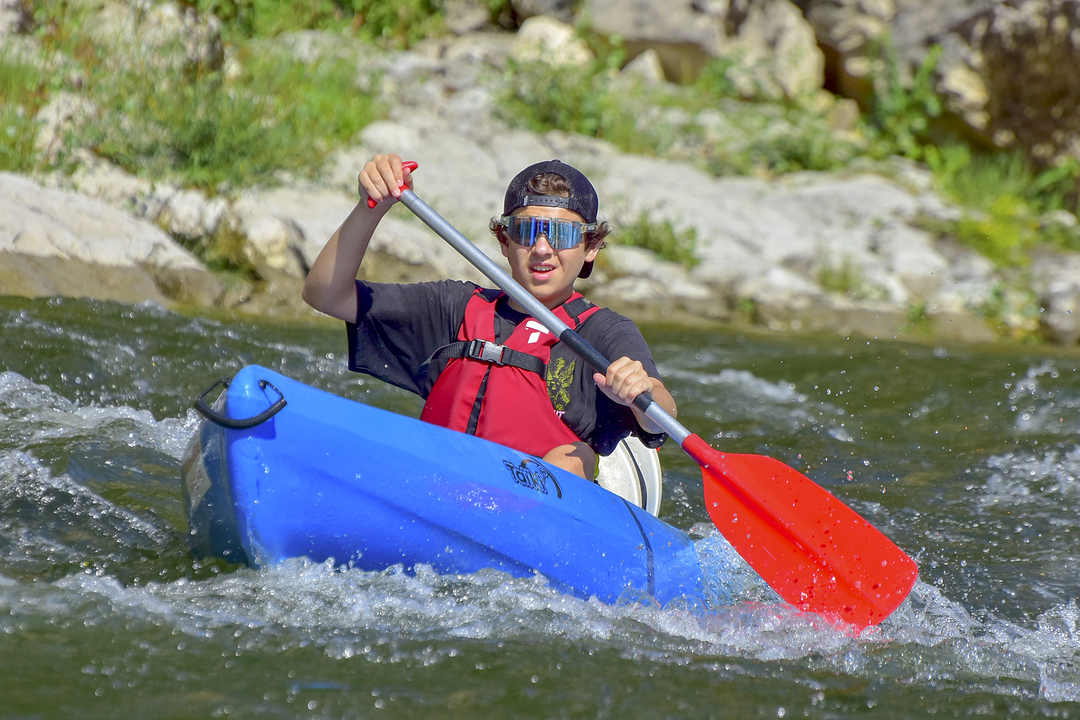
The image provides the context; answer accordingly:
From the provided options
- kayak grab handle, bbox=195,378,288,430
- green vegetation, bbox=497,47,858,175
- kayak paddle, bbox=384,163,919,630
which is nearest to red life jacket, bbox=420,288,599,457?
kayak paddle, bbox=384,163,919,630

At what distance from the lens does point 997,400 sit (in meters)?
5.13

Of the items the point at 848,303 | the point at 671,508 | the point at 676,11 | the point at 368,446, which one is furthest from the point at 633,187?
the point at 368,446

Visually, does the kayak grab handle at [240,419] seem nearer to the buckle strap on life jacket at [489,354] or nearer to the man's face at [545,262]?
the buckle strap on life jacket at [489,354]

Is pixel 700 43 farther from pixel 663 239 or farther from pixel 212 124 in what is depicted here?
pixel 212 124

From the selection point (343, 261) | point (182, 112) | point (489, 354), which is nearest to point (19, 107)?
point (182, 112)

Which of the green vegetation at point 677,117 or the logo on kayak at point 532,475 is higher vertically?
the green vegetation at point 677,117

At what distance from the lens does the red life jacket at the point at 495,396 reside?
2.58 meters

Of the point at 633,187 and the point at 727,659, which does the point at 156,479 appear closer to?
the point at 727,659

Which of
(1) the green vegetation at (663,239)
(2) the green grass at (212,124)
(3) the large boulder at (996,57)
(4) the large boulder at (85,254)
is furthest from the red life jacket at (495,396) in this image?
(3) the large boulder at (996,57)

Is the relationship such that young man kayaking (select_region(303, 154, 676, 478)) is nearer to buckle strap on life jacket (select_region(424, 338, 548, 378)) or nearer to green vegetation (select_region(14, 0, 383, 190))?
buckle strap on life jacket (select_region(424, 338, 548, 378))

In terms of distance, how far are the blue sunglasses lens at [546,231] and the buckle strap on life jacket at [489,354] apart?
0.99 ft

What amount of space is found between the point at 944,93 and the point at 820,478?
6823 millimetres

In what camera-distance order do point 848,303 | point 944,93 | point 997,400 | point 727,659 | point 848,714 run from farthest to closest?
point 944,93
point 848,303
point 997,400
point 727,659
point 848,714

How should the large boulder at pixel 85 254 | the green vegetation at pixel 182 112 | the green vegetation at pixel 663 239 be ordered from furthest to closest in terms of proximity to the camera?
the green vegetation at pixel 663 239 < the green vegetation at pixel 182 112 < the large boulder at pixel 85 254
